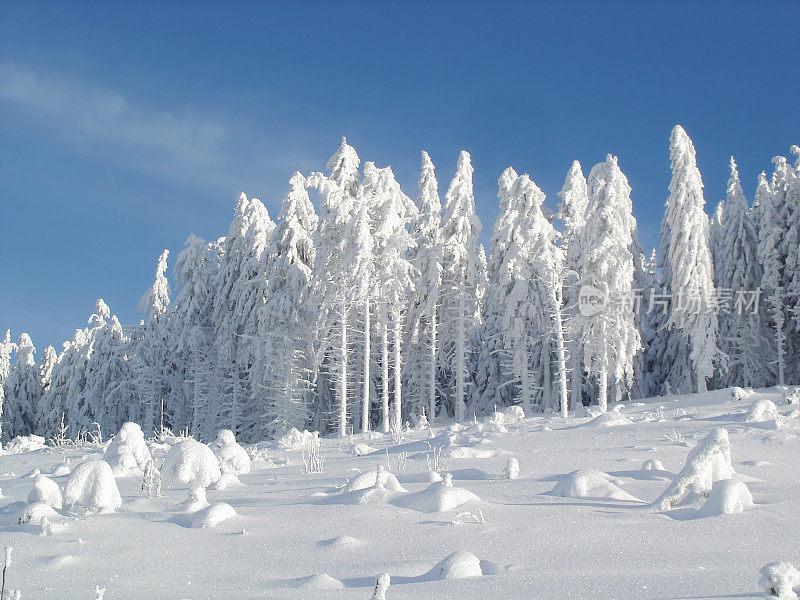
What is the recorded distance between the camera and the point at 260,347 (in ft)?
106

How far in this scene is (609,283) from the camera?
104 feet

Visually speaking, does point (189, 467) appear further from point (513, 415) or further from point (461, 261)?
point (461, 261)

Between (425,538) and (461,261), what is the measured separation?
89.0 ft

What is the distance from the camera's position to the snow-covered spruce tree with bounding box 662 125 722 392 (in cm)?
3219

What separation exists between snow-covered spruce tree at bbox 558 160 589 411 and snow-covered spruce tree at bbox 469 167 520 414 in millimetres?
3388

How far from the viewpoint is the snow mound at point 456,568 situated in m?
4.70

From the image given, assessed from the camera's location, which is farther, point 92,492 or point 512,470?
point 512,470

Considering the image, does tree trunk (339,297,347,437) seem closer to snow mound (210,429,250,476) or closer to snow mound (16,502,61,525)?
snow mound (210,429,250,476)

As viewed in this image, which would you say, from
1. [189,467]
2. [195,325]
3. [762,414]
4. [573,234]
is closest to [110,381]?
[195,325]

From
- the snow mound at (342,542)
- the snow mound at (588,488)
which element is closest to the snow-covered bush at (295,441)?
the snow mound at (588,488)

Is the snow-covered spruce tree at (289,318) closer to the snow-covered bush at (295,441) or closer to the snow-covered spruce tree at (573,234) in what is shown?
the snow-covered bush at (295,441)

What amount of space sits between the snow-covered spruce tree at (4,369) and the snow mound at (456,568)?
5374 cm

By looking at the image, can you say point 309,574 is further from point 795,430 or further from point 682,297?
point 682,297

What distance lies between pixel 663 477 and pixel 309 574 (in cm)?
562
